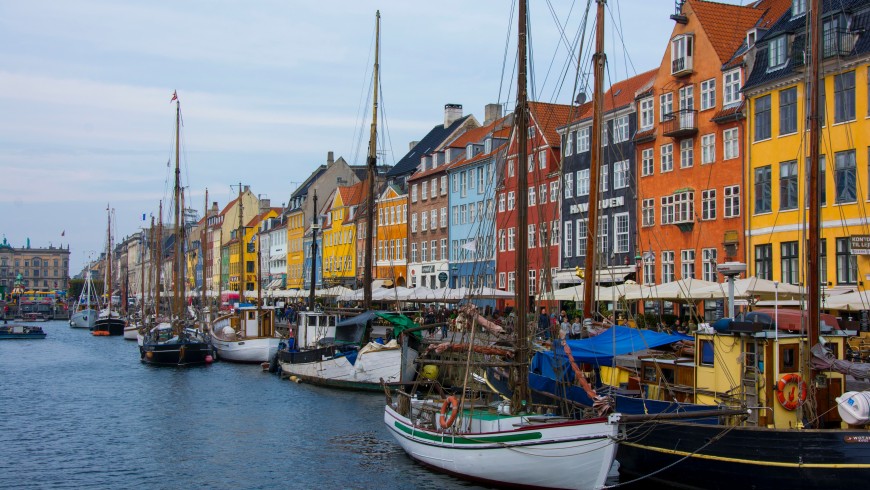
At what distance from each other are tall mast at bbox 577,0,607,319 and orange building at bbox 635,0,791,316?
57.1 feet

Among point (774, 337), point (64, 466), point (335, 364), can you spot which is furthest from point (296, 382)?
point (774, 337)

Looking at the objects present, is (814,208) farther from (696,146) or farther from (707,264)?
(696,146)

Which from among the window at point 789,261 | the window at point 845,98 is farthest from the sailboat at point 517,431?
the window at point 845,98

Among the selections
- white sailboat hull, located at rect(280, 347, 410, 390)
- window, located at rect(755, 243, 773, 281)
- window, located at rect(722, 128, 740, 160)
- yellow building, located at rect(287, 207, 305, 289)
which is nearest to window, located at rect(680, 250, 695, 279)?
window, located at rect(755, 243, 773, 281)

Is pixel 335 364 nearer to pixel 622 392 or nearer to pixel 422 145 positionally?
pixel 622 392

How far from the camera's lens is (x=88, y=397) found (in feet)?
144

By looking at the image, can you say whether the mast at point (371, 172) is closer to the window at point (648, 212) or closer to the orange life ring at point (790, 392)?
the window at point (648, 212)

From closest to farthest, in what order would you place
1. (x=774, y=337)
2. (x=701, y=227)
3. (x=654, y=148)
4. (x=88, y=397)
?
(x=774, y=337), (x=88, y=397), (x=701, y=227), (x=654, y=148)

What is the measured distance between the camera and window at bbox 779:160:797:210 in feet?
144

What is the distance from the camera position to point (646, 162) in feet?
180

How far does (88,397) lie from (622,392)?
92.4 ft

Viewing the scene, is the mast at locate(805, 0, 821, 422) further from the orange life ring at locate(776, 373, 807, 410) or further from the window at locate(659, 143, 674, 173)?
the window at locate(659, 143, 674, 173)

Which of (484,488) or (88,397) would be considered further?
(88,397)

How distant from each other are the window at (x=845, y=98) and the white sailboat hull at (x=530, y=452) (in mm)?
25750
